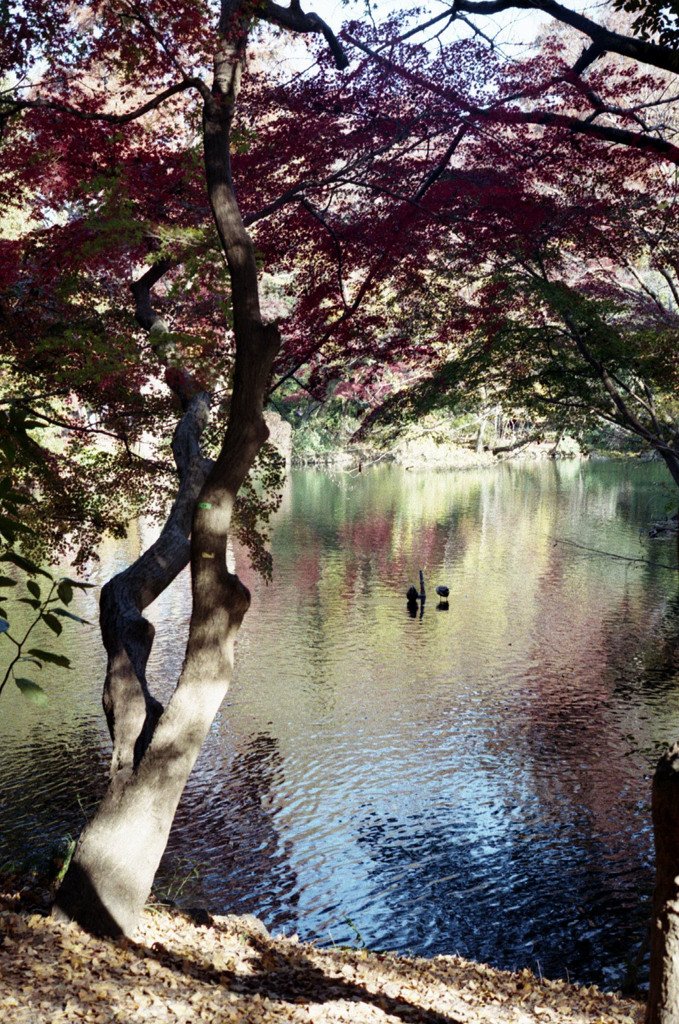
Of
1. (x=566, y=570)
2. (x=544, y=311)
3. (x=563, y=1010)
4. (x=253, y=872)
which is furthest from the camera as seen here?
(x=566, y=570)

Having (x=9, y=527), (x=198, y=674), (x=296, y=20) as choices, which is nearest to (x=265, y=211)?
(x=296, y=20)

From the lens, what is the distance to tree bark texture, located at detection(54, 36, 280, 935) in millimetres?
4484

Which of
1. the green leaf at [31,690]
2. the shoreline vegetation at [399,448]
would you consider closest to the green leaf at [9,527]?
the green leaf at [31,690]

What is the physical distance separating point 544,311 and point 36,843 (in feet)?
27.8

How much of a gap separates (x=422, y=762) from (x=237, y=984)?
226 inches

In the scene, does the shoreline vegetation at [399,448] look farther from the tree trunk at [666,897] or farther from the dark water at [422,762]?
the tree trunk at [666,897]

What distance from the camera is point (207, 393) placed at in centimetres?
800

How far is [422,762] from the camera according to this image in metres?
9.73

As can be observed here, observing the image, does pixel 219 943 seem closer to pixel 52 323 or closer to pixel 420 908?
pixel 420 908

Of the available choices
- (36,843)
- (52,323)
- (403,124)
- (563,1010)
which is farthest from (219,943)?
(403,124)

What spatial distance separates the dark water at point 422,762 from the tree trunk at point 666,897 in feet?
12.7

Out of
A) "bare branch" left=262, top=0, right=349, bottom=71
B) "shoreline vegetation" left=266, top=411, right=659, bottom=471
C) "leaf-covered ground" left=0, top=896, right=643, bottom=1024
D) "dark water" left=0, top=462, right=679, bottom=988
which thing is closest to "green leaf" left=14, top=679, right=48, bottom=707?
"leaf-covered ground" left=0, top=896, right=643, bottom=1024

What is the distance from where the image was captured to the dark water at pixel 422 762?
6.93m

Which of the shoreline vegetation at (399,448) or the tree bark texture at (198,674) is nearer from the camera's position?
the tree bark texture at (198,674)
